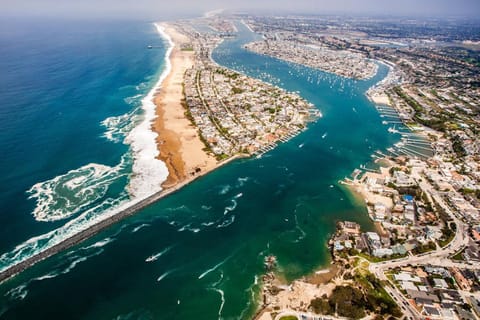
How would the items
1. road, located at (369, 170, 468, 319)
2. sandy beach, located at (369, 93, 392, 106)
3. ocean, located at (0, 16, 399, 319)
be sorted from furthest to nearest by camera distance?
sandy beach, located at (369, 93, 392, 106) < ocean, located at (0, 16, 399, 319) < road, located at (369, 170, 468, 319)

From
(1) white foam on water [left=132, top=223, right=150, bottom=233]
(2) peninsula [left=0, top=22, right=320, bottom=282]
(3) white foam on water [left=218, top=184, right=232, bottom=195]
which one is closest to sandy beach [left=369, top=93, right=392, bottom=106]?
Answer: (2) peninsula [left=0, top=22, right=320, bottom=282]

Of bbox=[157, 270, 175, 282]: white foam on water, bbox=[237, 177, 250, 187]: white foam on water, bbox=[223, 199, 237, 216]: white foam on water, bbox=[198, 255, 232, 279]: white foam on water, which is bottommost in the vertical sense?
bbox=[198, 255, 232, 279]: white foam on water

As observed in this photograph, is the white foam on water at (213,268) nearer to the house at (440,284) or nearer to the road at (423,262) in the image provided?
the road at (423,262)

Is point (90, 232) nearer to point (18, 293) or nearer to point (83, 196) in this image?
point (83, 196)

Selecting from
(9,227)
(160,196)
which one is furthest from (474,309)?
(9,227)

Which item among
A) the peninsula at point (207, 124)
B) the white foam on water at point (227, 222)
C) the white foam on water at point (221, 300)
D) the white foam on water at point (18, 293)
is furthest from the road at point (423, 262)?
the white foam on water at point (18, 293)

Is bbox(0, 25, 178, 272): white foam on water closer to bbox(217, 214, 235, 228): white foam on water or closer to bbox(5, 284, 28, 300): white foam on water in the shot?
bbox(5, 284, 28, 300): white foam on water

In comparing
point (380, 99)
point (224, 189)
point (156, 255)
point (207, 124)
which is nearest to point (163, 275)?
point (156, 255)

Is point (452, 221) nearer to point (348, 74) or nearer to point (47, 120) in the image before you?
point (47, 120)
